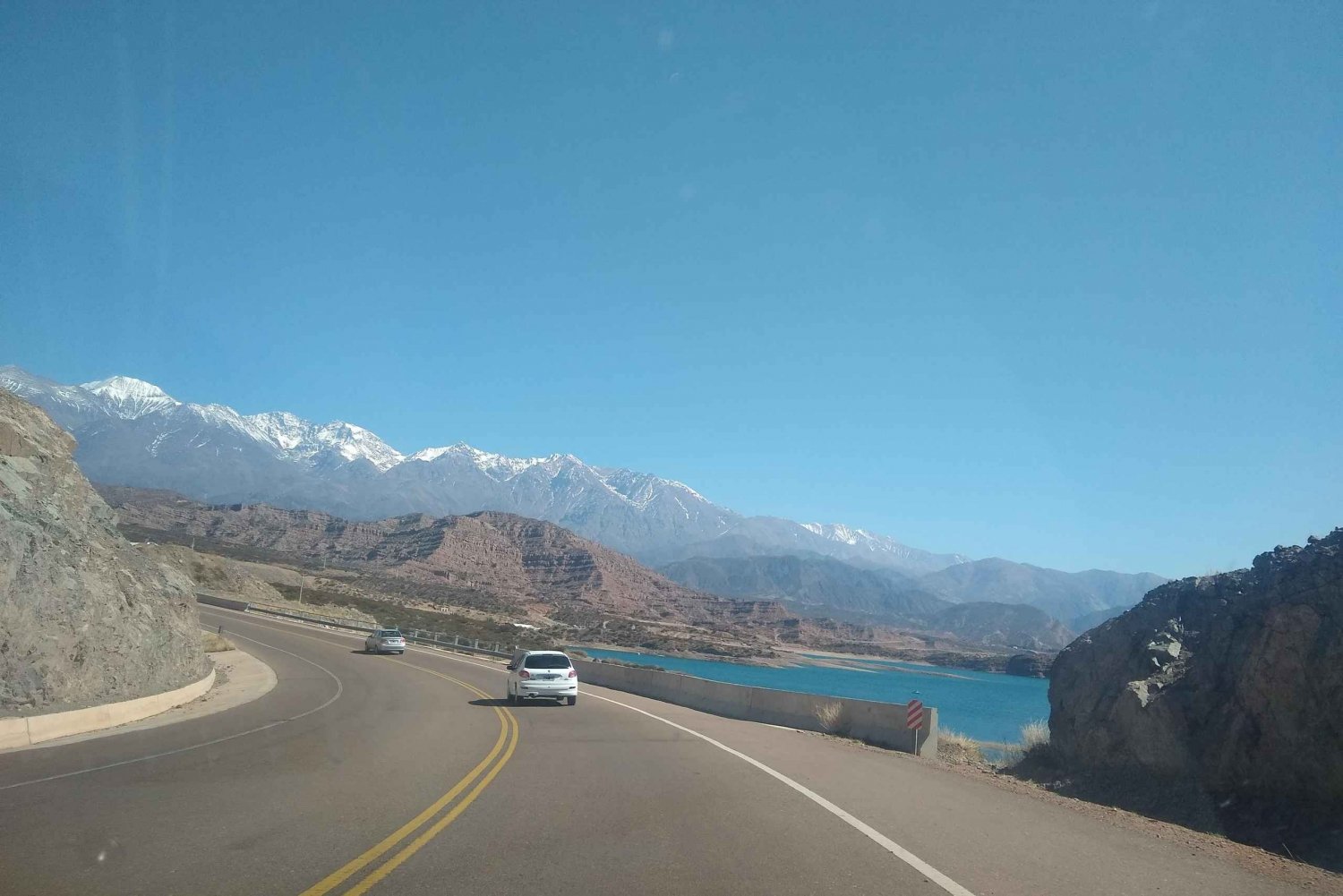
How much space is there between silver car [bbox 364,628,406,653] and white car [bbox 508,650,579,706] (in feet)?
81.2

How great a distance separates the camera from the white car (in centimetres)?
2522

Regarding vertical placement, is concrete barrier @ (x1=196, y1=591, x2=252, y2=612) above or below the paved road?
below

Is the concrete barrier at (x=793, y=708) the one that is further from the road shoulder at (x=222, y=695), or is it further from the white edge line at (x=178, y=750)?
the road shoulder at (x=222, y=695)

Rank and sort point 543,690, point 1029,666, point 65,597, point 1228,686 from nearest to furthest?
point 1228,686 < point 65,597 < point 543,690 < point 1029,666

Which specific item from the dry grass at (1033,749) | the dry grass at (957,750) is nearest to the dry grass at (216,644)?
the dry grass at (957,750)

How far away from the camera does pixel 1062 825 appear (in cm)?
1104

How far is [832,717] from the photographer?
875 inches

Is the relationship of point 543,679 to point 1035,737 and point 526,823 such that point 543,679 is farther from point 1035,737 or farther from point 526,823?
point 526,823

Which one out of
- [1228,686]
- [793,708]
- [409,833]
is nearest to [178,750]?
[409,833]

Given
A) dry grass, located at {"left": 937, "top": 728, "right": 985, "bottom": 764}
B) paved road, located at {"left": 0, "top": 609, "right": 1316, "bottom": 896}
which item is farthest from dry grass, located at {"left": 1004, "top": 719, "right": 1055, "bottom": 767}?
paved road, located at {"left": 0, "top": 609, "right": 1316, "bottom": 896}

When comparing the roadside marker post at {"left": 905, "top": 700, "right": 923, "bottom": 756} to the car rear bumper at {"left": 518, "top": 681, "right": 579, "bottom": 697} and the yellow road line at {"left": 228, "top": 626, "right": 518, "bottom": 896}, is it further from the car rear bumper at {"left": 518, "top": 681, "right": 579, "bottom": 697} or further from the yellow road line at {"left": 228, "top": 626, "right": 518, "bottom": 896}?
the car rear bumper at {"left": 518, "top": 681, "right": 579, "bottom": 697}

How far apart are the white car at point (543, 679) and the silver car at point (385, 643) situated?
2475 cm

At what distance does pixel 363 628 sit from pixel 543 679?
51.5 meters

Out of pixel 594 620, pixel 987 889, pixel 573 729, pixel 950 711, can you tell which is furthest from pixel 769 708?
pixel 594 620
